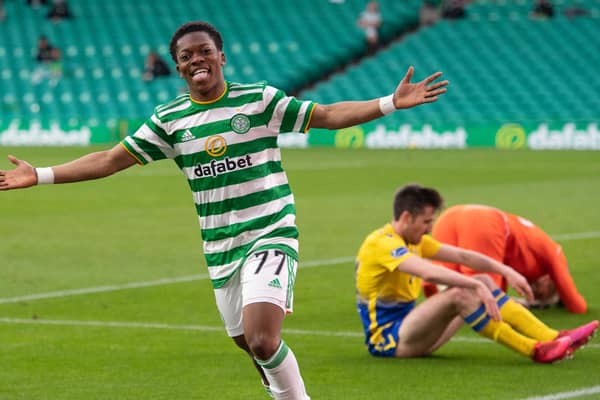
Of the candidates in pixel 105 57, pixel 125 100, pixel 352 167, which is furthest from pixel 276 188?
pixel 105 57

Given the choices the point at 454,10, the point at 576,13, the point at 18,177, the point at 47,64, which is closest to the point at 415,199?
the point at 18,177

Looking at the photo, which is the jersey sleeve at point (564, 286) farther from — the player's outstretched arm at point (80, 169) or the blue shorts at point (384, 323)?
the player's outstretched arm at point (80, 169)

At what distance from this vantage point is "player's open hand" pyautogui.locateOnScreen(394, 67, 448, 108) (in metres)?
5.95

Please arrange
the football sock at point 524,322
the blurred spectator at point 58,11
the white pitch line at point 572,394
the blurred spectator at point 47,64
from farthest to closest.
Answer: the blurred spectator at point 58,11
the blurred spectator at point 47,64
the football sock at point 524,322
the white pitch line at point 572,394

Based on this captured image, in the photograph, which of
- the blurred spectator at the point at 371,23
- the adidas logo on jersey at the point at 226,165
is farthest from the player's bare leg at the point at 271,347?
the blurred spectator at the point at 371,23

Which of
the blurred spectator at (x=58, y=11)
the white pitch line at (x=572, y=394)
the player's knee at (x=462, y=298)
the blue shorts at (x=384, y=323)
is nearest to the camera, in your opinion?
the white pitch line at (x=572, y=394)

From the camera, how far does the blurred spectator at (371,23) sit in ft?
138

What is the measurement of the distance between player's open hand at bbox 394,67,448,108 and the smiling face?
35.7 inches

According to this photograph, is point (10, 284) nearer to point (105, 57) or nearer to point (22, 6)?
point (105, 57)

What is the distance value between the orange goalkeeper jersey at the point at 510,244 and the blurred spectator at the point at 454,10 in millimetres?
34028

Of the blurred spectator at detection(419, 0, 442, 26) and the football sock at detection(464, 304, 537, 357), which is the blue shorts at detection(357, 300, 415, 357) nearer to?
the football sock at detection(464, 304, 537, 357)

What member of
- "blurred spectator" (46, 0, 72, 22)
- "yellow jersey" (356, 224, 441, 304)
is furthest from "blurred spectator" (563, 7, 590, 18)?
"yellow jersey" (356, 224, 441, 304)

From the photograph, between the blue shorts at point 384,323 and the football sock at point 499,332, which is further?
the blue shorts at point 384,323

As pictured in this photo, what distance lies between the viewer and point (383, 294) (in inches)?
324
